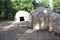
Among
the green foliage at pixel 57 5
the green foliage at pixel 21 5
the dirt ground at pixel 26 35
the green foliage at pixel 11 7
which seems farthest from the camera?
the green foliage at pixel 57 5

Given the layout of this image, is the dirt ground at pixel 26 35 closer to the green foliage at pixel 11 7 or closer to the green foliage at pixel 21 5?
the green foliage at pixel 11 7

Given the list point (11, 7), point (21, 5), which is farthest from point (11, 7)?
point (21, 5)

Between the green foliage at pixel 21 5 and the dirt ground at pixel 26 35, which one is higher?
the green foliage at pixel 21 5

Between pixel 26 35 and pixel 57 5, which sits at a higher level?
pixel 57 5

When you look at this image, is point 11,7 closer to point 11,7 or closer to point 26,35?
point 11,7

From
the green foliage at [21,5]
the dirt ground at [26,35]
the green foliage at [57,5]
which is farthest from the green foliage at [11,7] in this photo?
the dirt ground at [26,35]

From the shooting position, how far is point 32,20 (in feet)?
40.6


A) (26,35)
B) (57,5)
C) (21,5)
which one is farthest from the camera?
(57,5)

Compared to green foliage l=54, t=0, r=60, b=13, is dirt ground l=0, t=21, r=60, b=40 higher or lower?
lower

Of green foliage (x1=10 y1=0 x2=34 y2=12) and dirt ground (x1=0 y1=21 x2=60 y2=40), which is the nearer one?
dirt ground (x1=0 y1=21 x2=60 y2=40)

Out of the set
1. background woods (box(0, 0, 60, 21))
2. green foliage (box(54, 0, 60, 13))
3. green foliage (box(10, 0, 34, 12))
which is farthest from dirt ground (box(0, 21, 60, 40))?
green foliage (box(54, 0, 60, 13))

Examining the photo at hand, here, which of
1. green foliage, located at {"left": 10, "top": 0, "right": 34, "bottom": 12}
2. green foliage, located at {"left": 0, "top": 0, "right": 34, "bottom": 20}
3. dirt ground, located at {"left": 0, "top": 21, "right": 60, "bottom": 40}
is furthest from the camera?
green foliage, located at {"left": 10, "top": 0, "right": 34, "bottom": 12}

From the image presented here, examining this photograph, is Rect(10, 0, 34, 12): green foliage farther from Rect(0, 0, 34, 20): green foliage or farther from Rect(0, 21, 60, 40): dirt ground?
Rect(0, 21, 60, 40): dirt ground

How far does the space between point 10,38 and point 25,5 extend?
1674 cm
